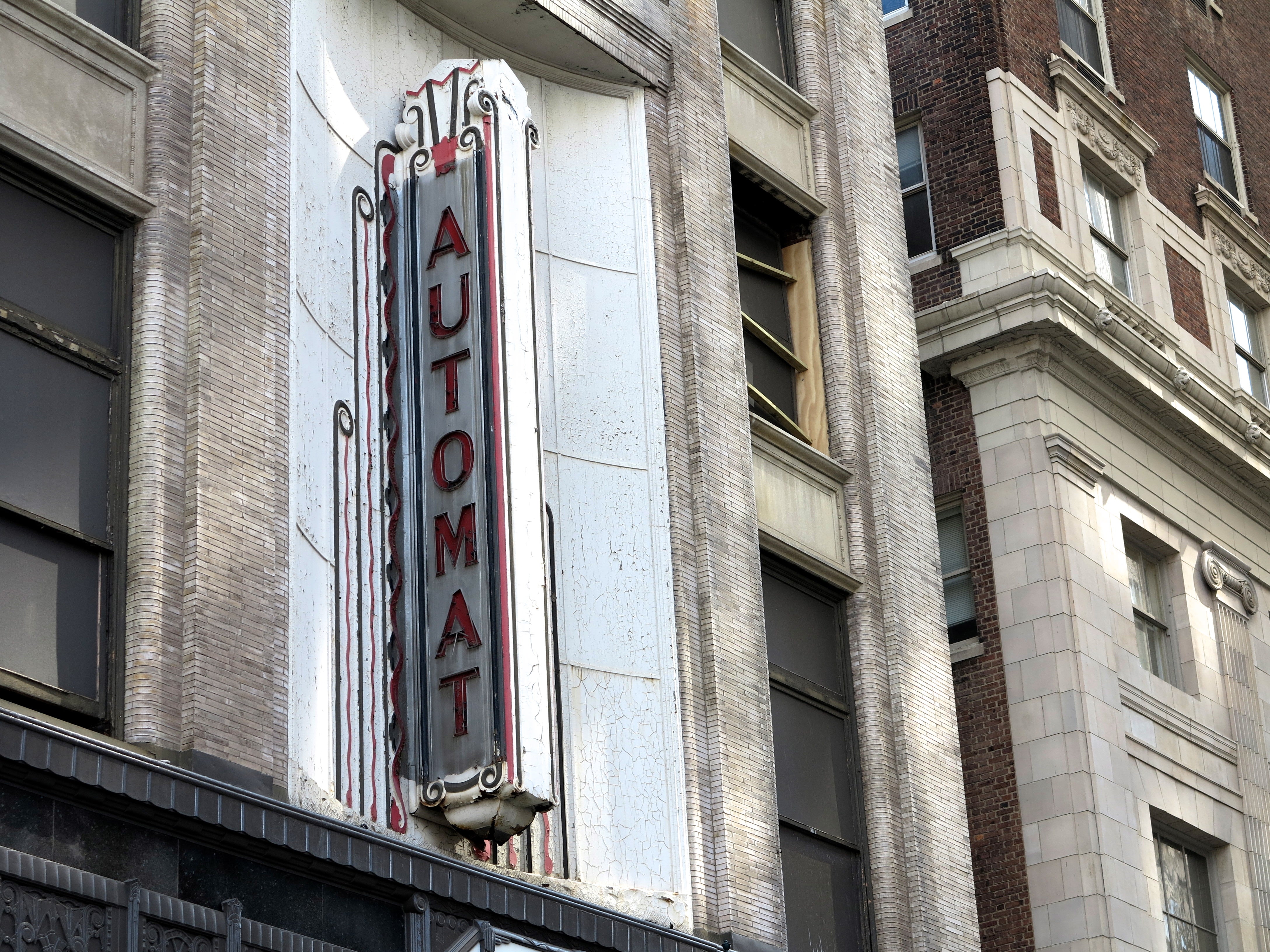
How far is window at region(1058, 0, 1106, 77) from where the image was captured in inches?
1272

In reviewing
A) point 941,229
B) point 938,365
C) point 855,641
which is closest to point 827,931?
point 855,641

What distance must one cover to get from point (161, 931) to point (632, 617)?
22.5ft

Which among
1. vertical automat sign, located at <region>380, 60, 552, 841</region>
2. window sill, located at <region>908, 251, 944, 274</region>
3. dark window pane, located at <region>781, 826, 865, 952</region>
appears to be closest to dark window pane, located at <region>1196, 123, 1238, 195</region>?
window sill, located at <region>908, 251, 944, 274</region>

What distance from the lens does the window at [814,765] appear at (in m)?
18.7

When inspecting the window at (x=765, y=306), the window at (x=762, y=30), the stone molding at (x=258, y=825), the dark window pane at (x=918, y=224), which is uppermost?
the dark window pane at (x=918, y=224)

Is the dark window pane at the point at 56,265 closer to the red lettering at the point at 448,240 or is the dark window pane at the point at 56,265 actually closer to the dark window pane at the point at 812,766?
the red lettering at the point at 448,240

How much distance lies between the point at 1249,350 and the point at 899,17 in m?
8.32

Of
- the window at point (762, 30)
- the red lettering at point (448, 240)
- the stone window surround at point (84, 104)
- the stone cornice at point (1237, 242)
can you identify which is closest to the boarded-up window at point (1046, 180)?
the stone cornice at point (1237, 242)

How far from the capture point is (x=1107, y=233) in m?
31.3

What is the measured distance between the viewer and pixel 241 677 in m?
13.1

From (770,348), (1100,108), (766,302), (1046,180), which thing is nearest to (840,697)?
(770,348)

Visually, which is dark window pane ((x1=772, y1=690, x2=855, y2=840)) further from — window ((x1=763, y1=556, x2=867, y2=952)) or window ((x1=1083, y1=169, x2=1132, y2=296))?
window ((x1=1083, y1=169, x2=1132, y2=296))

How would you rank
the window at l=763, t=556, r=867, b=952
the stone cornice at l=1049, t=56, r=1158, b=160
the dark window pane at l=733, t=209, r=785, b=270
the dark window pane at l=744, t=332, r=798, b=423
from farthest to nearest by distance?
the stone cornice at l=1049, t=56, r=1158, b=160
the dark window pane at l=733, t=209, r=785, b=270
the dark window pane at l=744, t=332, r=798, b=423
the window at l=763, t=556, r=867, b=952

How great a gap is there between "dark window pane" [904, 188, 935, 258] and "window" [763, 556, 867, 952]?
410 inches
